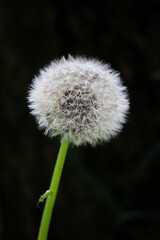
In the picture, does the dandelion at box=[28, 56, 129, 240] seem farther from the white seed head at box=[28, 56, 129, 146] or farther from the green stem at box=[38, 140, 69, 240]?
the green stem at box=[38, 140, 69, 240]

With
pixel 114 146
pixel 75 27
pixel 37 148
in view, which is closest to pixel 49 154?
pixel 37 148

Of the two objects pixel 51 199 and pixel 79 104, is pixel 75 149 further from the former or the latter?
pixel 51 199

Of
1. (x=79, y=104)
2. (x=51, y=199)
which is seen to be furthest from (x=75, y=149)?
(x=51, y=199)

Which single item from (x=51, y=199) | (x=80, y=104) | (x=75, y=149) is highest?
(x=75, y=149)

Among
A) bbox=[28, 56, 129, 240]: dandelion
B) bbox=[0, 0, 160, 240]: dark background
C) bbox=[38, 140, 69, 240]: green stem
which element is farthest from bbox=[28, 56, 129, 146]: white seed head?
bbox=[0, 0, 160, 240]: dark background

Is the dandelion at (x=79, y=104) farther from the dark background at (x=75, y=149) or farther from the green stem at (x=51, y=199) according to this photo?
the dark background at (x=75, y=149)

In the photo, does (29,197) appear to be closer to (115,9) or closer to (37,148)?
(37,148)

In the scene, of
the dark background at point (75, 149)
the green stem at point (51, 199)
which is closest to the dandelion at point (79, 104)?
the green stem at point (51, 199)
